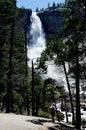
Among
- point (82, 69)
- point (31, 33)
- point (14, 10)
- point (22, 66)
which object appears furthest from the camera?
point (31, 33)

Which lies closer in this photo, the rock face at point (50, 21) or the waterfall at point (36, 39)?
the waterfall at point (36, 39)

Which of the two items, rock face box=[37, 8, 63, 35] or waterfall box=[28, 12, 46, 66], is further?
rock face box=[37, 8, 63, 35]

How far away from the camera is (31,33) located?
15862 cm

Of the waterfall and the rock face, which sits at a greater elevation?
the rock face

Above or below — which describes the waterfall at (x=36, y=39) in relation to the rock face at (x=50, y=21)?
below

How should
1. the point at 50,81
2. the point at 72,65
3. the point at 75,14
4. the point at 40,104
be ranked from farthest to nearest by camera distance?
the point at 40,104 < the point at 50,81 < the point at 72,65 < the point at 75,14

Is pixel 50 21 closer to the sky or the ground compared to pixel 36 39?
closer to the sky

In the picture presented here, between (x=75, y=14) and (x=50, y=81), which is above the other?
(x=75, y=14)

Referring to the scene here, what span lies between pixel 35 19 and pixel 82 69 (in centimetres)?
13951

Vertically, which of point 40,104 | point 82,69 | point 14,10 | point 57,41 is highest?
point 14,10

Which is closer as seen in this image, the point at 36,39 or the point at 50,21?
the point at 36,39

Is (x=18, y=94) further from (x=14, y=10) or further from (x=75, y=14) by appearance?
(x=75, y=14)

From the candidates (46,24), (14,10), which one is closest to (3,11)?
(14,10)

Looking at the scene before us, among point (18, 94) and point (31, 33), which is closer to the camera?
point (18, 94)
